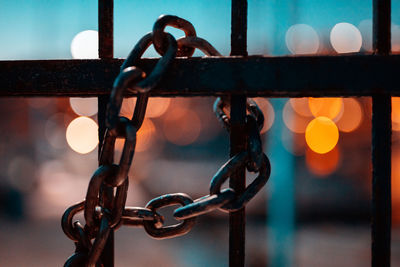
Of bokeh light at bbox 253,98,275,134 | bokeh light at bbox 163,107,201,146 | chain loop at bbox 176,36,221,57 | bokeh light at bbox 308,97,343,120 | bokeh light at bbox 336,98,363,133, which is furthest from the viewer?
bokeh light at bbox 163,107,201,146

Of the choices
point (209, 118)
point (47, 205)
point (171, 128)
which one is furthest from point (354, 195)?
point (171, 128)

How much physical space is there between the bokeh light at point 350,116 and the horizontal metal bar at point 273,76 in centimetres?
2659

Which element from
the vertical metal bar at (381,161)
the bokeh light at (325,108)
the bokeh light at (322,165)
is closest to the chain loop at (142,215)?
the vertical metal bar at (381,161)

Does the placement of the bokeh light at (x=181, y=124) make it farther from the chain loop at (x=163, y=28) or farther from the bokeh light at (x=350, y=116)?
the chain loop at (x=163, y=28)

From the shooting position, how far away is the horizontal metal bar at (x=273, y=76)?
69 cm

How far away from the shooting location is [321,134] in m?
22.3

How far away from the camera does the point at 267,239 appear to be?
15.0 feet

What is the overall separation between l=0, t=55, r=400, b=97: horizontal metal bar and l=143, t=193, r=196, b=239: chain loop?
0.19 metres

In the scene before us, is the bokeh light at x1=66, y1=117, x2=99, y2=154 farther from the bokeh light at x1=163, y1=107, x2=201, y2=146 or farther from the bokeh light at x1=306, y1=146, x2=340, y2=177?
the bokeh light at x1=306, y1=146, x2=340, y2=177

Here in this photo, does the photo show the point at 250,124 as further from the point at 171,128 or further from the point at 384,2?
A: the point at 171,128

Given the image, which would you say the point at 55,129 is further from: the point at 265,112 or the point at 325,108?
the point at 265,112

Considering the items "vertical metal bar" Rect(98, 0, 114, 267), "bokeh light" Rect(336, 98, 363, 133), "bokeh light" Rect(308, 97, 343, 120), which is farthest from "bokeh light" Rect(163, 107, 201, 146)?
"vertical metal bar" Rect(98, 0, 114, 267)

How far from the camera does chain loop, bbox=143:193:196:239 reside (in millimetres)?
652

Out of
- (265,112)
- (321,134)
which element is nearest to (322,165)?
(265,112)
